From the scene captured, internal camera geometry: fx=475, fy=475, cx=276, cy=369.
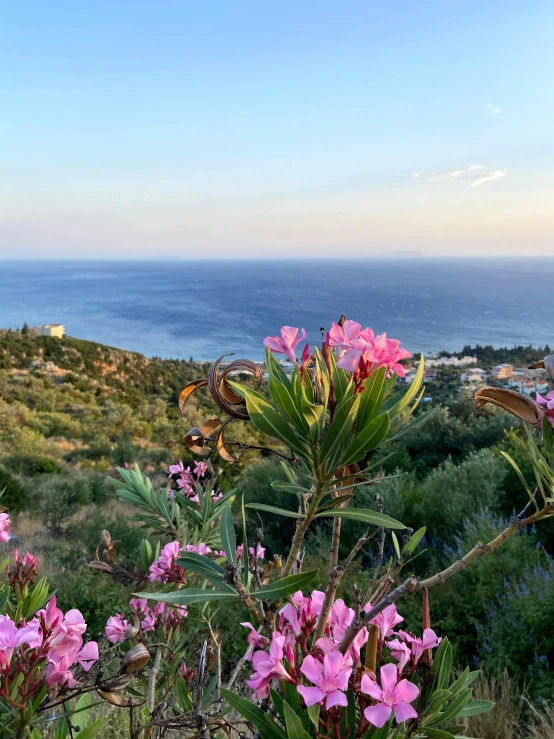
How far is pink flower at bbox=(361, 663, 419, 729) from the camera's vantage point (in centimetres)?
57

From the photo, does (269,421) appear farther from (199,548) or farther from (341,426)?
(199,548)

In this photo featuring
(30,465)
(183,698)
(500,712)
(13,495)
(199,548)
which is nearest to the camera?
(183,698)

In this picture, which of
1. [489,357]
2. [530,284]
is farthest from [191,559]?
[530,284]

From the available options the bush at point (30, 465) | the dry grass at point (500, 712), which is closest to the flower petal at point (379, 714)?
the dry grass at point (500, 712)

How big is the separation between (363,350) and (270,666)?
43cm

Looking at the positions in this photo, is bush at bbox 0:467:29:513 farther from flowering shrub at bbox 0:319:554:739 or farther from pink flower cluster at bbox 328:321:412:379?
pink flower cluster at bbox 328:321:412:379

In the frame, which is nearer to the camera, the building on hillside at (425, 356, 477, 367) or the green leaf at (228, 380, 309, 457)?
the green leaf at (228, 380, 309, 457)

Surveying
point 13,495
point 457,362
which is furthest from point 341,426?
point 457,362

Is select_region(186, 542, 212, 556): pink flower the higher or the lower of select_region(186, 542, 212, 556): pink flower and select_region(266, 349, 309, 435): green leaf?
the lower

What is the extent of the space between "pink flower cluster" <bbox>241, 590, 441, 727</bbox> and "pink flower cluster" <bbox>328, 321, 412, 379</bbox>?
0.35m

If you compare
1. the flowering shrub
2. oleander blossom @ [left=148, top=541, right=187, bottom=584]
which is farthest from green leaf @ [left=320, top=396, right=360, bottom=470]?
oleander blossom @ [left=148, top=541, right=187, bottom=584]

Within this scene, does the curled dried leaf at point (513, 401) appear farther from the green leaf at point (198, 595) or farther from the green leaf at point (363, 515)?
the green leaf at point (198, 595)

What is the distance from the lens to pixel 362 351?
0.62 meters

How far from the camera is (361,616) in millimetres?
657
